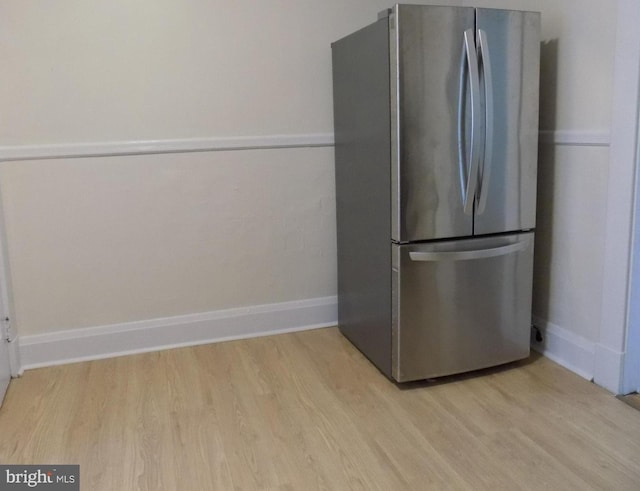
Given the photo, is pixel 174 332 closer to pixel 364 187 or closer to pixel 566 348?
pixel 364 187

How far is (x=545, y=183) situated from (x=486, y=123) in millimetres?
532

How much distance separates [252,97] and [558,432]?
1.95 m

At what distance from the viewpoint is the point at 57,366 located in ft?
8.71

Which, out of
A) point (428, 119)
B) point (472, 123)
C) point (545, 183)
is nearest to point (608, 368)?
point (545, 183)

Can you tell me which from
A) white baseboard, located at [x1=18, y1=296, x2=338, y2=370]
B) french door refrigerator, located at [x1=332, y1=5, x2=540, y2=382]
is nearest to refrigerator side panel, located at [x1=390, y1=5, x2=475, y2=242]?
french door refrigerator, located at [x1=332, y1=5, x2=540, y2=382]

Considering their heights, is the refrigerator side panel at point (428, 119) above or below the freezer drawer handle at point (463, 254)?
above

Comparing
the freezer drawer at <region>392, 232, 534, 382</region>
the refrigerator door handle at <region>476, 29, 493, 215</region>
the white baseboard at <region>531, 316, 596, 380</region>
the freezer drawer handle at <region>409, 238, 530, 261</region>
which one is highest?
the refrigerator door handle at <region>476, 29, 493, 215</region>

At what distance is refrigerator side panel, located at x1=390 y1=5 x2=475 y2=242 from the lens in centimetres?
212

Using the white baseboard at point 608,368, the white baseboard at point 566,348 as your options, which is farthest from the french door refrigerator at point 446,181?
the white baseboard at point 608,368

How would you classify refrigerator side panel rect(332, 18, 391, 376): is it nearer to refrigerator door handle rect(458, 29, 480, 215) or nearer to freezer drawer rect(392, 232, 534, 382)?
freezer drawer rect(392, 232, 534, 382)

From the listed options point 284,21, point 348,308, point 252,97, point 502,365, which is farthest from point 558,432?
point 284,21

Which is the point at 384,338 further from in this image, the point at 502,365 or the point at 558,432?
the point at 558,432

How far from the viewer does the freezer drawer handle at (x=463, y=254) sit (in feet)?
7.41

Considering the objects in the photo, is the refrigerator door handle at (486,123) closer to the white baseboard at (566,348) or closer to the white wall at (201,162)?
the white wall at (201,162)
